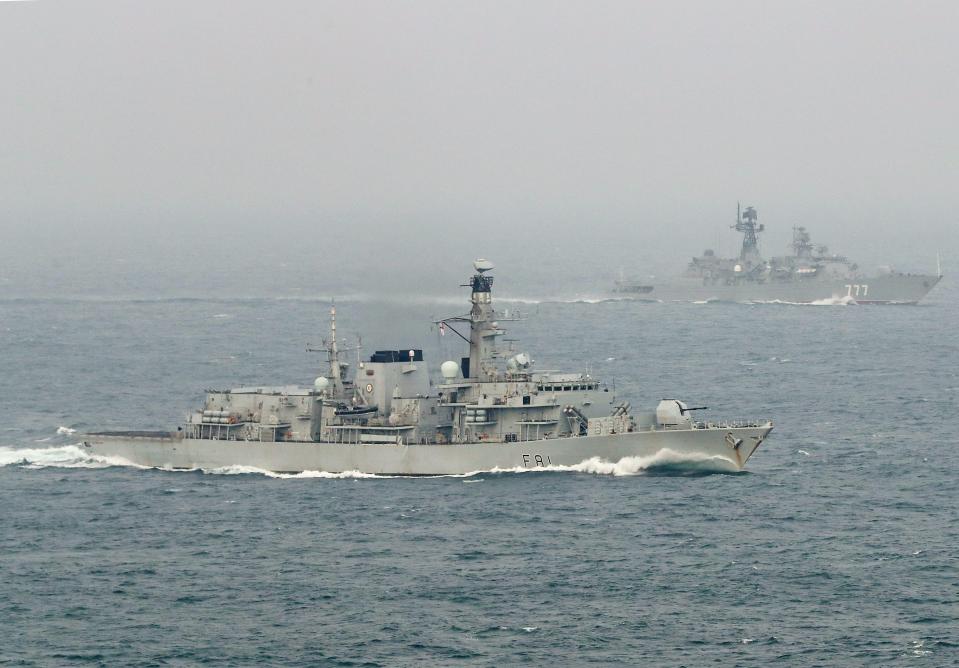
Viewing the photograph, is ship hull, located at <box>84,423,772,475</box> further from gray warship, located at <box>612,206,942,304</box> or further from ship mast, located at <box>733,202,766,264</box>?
ship mast, located at <box>733,202,766,264</box>

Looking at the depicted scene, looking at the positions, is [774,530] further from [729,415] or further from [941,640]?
[729,415]

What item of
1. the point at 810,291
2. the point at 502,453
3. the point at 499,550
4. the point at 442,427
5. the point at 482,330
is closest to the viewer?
the point at 499,550

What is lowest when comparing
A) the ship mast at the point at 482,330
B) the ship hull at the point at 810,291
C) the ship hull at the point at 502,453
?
the ship hull at the point at 502,453

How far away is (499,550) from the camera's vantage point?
2206 inches

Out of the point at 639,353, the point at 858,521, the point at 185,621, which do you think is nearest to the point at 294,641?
the point at 185,621

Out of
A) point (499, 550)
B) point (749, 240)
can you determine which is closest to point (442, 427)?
point (499, 550)

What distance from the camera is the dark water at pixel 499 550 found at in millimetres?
46812

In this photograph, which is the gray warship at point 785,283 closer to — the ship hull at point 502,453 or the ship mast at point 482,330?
the ship mast at point 482,330

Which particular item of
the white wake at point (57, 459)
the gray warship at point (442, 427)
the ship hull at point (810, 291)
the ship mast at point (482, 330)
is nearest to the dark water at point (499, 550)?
the white wake at point (57, 459)

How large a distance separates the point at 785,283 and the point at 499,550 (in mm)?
99683

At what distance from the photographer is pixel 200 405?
85125 mm

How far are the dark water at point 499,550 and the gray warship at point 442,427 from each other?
1236mm

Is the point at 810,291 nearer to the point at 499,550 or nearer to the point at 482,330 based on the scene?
the point at 482,330

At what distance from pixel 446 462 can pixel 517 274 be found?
379 feet
